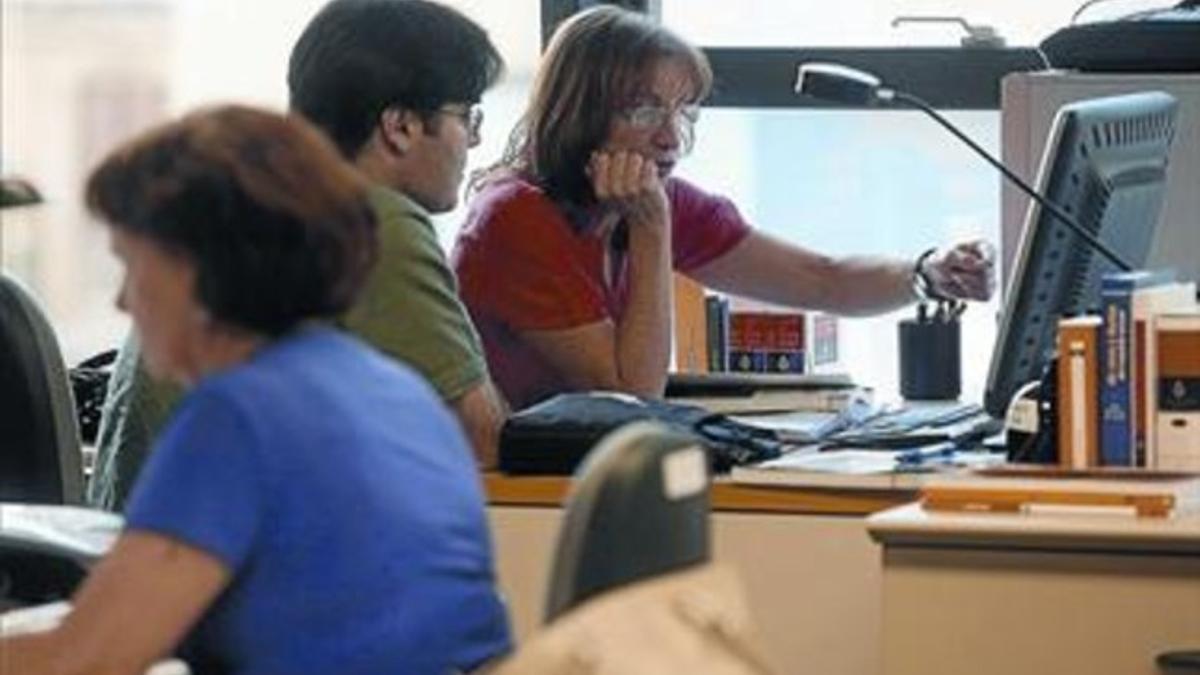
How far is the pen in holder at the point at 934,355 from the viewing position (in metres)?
3.85

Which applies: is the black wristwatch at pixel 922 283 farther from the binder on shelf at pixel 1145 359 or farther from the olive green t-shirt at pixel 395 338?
the olive green t-shirt at pixel 395 338

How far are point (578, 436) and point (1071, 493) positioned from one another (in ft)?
2.16

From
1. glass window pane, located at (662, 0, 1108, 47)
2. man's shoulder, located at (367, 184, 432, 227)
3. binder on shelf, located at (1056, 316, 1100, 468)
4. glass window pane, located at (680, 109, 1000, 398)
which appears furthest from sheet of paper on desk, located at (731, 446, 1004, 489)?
glass window pane, located at (662, 0, 1108, 47)

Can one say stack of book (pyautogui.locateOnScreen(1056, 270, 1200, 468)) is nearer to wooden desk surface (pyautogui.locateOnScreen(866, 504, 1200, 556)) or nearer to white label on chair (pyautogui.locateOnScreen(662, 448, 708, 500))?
wooden desk surface (pyautogui.locateOnScreen(866, 504, 1200, 556))

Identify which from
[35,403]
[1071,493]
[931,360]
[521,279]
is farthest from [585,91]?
[1071,493]

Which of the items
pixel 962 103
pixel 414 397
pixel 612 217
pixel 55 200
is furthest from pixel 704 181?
pixel 414 397

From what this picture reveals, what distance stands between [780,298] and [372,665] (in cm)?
211

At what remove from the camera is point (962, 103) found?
446 cm

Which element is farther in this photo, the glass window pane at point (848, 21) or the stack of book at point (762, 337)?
the glass window pane at point (848, 21)

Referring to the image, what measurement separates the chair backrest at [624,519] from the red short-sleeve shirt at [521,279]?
1513 millimetres

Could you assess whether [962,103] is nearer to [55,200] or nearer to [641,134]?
[641,134]

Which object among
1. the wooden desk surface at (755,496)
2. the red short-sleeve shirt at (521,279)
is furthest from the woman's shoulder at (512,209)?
the wooden desk surface at (755,496)

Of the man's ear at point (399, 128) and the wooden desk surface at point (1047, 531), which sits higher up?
the man's ear at point (399, 128)

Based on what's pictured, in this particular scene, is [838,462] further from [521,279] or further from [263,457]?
[263,457]
